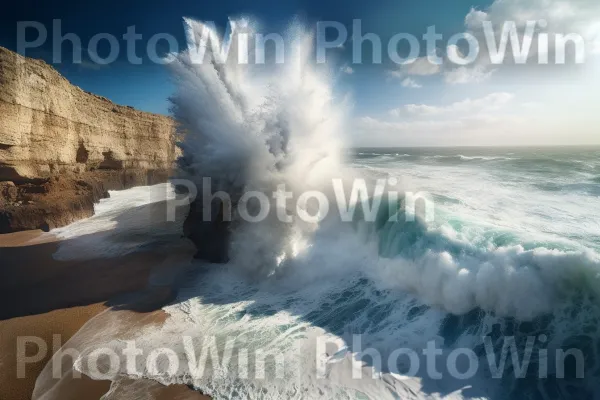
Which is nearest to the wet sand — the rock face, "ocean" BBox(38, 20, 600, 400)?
"ocean" BBox(38, 20, 600, 400)

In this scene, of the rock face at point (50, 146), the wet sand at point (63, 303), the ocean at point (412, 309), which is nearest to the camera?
the ocean at point (412, 309)

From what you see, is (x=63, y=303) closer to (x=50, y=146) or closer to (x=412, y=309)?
(x=412, y=309)

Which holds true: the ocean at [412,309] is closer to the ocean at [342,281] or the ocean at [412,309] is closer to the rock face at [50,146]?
the ocean at [342,281]

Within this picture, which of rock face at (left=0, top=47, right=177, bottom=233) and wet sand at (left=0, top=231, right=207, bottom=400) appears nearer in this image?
wet sand at (left=0, top=231, right=207, bottom=400)

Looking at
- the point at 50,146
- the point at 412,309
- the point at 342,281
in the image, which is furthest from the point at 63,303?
the point at 50,146

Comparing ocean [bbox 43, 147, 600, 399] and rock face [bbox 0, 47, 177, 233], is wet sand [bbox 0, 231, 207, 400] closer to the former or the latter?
ocean [bbox 43, 147, 600, 399]

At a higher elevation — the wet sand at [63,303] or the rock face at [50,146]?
the rock face at [50,146]

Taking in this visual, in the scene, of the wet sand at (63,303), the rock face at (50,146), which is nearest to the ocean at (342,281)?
the wet sand at (63,303)
